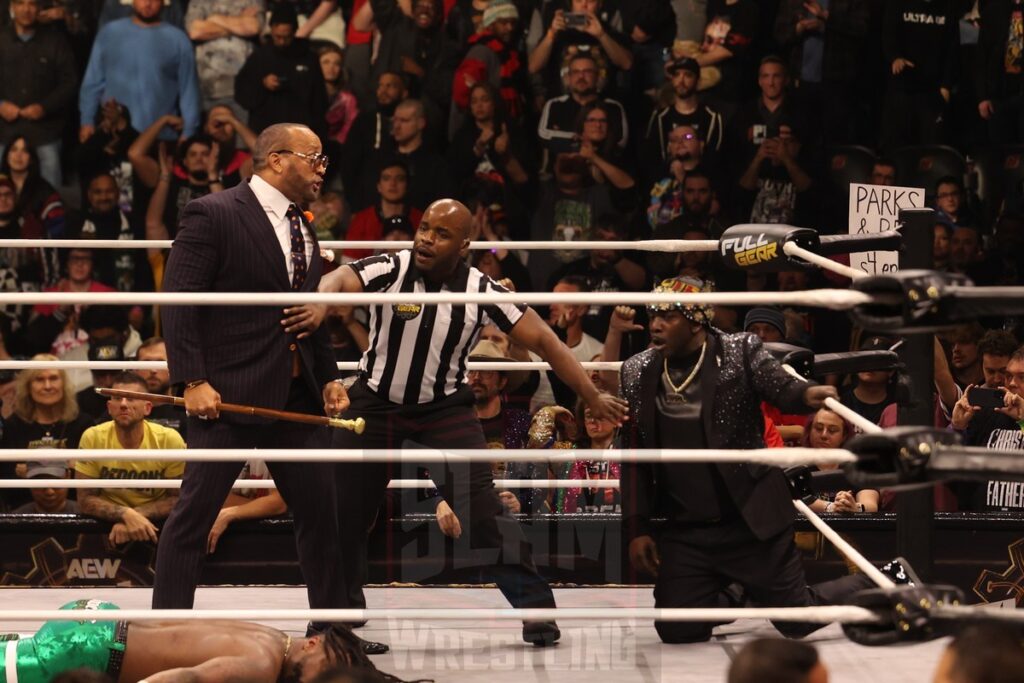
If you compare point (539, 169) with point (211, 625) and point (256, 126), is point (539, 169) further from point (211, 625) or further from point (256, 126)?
point (211, 625)

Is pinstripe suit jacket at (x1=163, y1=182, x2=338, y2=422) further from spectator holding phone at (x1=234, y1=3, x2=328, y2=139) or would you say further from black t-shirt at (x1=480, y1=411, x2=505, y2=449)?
spectator holding phone at (x1=234, y1=3, x2=328, y2=139)

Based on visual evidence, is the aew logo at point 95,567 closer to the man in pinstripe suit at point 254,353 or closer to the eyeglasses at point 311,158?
the man in pinstripe suit at point 254,353

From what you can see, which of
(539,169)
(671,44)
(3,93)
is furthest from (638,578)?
(3,93)

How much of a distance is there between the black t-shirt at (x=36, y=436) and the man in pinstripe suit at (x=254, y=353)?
2.05 metres

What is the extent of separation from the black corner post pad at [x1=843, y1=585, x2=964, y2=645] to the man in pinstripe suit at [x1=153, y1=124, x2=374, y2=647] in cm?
143

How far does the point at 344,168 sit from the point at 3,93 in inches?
64.9

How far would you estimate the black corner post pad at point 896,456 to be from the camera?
2.12 m

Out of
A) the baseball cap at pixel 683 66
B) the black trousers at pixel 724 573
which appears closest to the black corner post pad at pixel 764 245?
the black trousers at pixel 724 573

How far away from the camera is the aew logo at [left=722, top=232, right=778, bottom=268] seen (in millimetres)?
3006

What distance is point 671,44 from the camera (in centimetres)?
649

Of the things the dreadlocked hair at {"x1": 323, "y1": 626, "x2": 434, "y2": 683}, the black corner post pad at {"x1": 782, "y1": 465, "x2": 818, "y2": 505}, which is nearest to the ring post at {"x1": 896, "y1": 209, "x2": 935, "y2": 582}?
the black corner post pad at {"x1": 782, "y1": 465, "x2": 818, "y2": 505}

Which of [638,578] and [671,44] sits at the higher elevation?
[671,44]

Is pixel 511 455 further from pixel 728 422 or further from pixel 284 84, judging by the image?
pixel 284 84

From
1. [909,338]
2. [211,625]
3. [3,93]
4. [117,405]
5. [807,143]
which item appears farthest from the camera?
[3,93]
